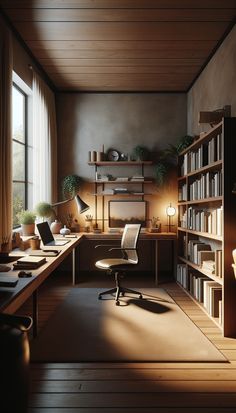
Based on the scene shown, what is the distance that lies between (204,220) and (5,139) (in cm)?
236

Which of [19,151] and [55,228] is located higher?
[19,151]

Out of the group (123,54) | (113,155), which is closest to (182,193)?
(113,155)

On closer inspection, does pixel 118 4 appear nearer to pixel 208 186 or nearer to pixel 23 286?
pixel 208 186

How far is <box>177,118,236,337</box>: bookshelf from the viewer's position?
325 cm

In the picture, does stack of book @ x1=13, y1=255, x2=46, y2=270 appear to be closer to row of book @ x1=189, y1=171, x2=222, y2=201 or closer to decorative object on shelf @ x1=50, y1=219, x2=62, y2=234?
row of book @ x1=189, y1=171, x2=222, y2=201

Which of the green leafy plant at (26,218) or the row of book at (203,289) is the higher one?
the green leafy plant at (26,218)

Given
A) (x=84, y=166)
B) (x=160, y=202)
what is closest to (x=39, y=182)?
(x=84, y=166)

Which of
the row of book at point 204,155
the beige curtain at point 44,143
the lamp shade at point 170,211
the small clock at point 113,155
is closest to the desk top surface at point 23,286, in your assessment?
the beige curtain at point 44,143

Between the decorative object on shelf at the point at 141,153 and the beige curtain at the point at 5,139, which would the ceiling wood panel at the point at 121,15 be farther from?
the decorative object on shelf at the point at 141,153

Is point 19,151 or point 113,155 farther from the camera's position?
point 113,155

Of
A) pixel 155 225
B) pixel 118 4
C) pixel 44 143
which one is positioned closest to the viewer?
pixel 118 4

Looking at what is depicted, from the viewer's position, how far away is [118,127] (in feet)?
20.2

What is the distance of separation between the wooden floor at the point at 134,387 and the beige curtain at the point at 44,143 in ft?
9.51

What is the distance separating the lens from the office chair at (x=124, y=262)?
14.0 feet
